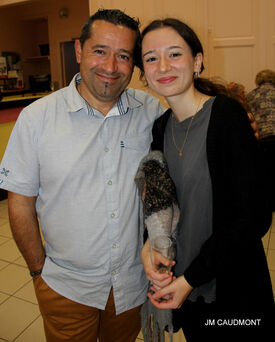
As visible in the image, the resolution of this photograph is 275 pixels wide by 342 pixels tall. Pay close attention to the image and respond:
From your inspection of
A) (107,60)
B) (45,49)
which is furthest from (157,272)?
(45,49)

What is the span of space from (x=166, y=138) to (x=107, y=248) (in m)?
0.52

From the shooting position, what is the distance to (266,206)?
103 cm

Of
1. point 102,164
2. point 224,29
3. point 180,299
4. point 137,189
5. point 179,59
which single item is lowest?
point 180,299

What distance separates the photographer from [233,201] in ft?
3.37

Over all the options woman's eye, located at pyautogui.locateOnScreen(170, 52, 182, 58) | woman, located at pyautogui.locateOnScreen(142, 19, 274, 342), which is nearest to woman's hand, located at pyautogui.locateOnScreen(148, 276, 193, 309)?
woman, located at pyautogui.locateOnScreen(142, 19, 274, 342)

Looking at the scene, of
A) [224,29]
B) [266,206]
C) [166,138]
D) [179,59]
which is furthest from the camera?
[224,29]

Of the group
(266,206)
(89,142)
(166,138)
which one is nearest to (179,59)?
(166,138)

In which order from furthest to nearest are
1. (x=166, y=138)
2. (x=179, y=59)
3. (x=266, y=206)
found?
1. (x=166, y=138)
2. (x=179, y=59)
3. (x=266, y=206)

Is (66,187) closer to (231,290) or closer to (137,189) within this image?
(137,189)

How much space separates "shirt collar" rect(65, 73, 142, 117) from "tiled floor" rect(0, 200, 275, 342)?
1.50 meters

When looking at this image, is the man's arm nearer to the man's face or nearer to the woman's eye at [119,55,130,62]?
the man's face

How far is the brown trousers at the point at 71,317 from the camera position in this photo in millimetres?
1367

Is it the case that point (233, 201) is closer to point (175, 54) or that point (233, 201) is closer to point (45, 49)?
point (175, 54)

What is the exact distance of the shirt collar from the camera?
1318 mm
